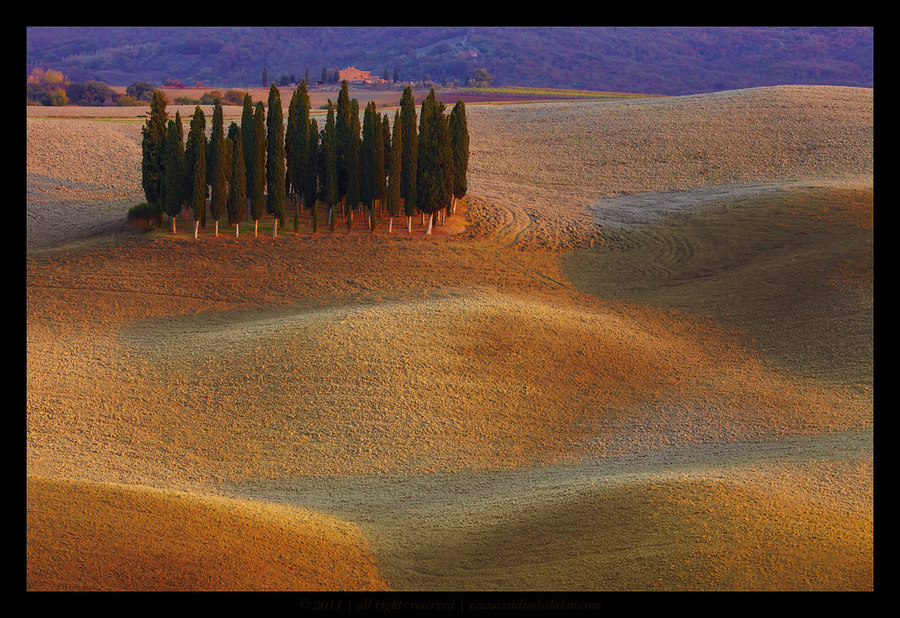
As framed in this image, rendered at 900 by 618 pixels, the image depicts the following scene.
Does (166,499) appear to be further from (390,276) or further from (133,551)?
→ (390,276)

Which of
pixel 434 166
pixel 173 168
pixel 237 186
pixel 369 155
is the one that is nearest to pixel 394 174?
pixel 369 155

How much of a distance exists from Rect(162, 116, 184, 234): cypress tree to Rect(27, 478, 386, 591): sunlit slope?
2298 centimetres

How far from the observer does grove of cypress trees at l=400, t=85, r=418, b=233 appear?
36688 mm

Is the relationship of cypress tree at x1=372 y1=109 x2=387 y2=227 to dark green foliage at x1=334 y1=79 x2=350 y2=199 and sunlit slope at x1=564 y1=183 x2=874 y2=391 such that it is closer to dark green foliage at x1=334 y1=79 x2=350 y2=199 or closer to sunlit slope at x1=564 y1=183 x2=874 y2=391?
dark green foliage at x1=334 y1=79 x2=350 y2=199

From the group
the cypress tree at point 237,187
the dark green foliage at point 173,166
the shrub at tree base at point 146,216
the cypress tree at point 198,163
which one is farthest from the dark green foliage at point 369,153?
the shrub at tree base at point 146,216

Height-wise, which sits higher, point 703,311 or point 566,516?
point 703,311

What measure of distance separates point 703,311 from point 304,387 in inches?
611

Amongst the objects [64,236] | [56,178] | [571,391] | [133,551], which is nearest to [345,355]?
[571,391]

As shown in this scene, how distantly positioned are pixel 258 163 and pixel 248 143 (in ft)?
4.30

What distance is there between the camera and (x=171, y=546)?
12.3 m

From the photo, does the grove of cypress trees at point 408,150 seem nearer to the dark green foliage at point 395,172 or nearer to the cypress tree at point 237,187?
the dark green foliage at point 395,172

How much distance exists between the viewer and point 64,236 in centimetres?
3853

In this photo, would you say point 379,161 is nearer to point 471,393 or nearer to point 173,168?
point 173,168

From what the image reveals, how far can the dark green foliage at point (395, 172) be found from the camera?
3641 cm
